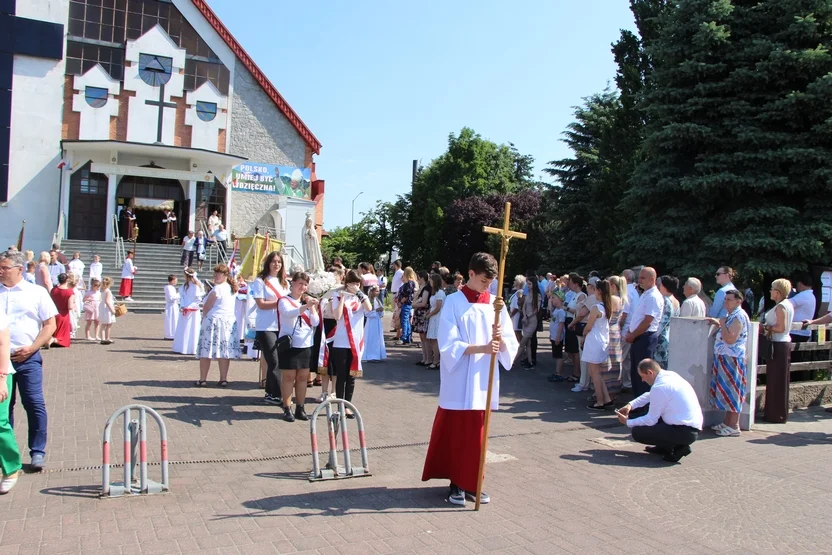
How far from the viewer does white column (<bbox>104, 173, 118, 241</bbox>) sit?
31188 millimetres

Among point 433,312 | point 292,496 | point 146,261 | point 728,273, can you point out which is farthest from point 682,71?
point 146,261

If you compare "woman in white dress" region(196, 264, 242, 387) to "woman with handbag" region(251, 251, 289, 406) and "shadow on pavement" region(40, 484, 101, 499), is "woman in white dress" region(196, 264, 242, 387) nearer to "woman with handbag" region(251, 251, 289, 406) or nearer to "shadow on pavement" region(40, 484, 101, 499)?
"woman with handbag" region(251, 251, 289, 406)

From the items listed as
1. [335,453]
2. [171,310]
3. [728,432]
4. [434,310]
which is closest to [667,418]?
[728,432]

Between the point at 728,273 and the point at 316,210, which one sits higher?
the point at 316,210

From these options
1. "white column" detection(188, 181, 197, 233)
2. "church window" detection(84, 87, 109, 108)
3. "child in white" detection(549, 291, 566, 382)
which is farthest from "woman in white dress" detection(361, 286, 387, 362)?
"church window" detection(84, 87, 109, 108)

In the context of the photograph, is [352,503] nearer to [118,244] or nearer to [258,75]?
[118,244]

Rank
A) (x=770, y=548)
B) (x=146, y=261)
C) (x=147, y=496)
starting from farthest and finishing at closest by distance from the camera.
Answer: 1. (x=146, y=261)
2. (x=147, y=496)
3. (x=770, y=548)

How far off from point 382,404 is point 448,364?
4.53 metres

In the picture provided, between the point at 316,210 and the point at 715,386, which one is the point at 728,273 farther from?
the point at 316,210

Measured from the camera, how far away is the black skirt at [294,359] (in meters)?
8.56

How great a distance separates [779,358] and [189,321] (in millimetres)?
10564

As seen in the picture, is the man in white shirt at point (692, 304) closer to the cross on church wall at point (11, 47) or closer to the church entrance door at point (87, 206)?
the church entrance door at point (87, 206)

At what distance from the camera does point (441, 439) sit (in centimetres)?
588

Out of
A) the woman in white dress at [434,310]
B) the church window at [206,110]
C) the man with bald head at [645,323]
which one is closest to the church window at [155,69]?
the church window at [206,110]
